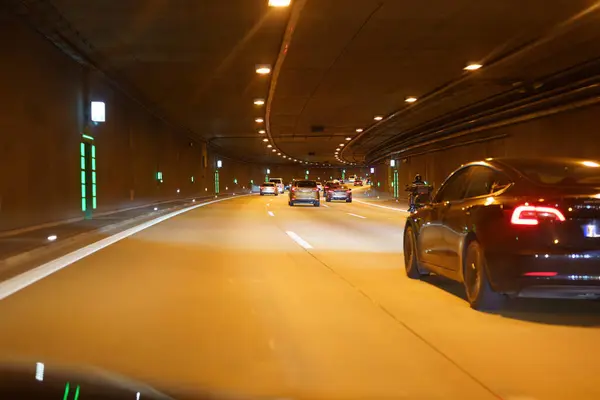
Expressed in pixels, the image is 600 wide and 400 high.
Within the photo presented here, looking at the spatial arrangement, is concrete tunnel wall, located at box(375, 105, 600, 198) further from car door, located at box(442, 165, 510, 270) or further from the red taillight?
the red taillight

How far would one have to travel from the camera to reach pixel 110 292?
873 cm

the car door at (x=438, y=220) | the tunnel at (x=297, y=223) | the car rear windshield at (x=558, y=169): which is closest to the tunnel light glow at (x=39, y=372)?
the tunnel at (x=297, y=223)

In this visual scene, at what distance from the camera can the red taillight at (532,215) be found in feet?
21.5

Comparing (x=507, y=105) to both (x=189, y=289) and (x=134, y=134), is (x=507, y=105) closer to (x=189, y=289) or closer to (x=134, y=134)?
(x=134, y=134)

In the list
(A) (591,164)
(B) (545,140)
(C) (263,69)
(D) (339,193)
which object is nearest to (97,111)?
(C) (263,69)

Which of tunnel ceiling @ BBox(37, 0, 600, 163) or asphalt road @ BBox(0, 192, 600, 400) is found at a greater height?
tunnel ceiling @ BBox(37, 0, 600, 163)

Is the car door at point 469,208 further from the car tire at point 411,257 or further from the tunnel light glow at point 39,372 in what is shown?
the tunnel light glow at point 39,372

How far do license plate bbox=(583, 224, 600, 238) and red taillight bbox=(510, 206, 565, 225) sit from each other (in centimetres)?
25

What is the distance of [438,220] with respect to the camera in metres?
8.66

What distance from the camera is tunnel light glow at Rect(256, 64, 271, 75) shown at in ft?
61.5

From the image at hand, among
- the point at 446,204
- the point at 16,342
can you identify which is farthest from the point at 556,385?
the point at 16,342

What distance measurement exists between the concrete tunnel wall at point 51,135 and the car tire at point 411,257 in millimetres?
9302

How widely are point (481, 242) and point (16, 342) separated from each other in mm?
4917

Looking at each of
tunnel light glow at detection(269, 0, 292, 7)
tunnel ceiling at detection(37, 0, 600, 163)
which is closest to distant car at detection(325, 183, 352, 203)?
tunnel ceiling at detection(37, 0, 600, 163)
